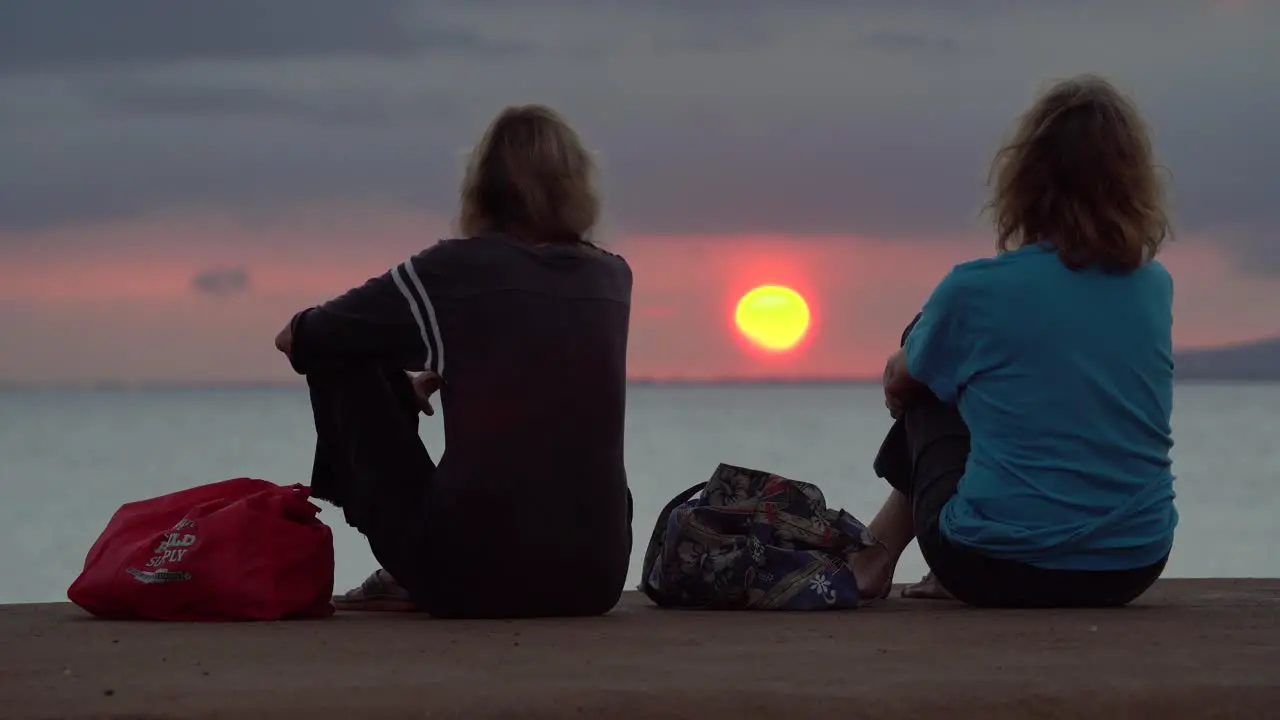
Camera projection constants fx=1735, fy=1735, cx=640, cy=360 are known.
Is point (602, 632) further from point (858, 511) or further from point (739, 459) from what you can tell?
point (739, 459)

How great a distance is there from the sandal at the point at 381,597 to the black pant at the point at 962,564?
1477 mm

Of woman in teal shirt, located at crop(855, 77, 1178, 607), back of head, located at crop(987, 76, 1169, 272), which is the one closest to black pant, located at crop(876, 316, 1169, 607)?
woman in teal shirt, located at crop(855, 77, 1178, 607)

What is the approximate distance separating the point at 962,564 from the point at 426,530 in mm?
1442

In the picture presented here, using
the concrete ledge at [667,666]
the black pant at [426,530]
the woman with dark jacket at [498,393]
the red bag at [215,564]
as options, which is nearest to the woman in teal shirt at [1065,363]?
the concrete ledge at [667,666]

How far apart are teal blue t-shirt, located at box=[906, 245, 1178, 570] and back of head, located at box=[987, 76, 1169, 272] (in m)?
0.08

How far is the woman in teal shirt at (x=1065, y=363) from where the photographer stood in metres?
4.50

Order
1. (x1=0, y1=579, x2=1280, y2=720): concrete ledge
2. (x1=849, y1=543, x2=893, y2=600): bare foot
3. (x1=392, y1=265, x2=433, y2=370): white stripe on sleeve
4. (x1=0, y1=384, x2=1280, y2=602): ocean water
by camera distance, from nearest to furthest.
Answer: (x1=0, y1=579, x2=1280, y2=720): concrete ledge → (x1=392, y1=265, x2=433, y2=370): white stripe on sleeve → (x1=849, y1=543, x2=893, y2=600): bare foot → (x1=0, y1=384, x2=1280, y2=602): ocean water

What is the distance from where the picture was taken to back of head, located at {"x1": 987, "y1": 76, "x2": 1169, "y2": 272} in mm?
4508

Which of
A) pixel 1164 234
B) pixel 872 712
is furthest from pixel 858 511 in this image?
pixel 872 712

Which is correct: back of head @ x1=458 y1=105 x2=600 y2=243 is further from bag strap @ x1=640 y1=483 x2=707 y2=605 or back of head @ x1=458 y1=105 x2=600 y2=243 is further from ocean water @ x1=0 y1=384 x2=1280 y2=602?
ocean water @ x1=0 y1=384 x2=1280 y2=602

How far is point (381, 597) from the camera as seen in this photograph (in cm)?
502

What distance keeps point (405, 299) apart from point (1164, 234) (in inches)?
79.2

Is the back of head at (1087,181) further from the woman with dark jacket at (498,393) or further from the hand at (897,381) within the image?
the woman with dark jacket at (498,393)

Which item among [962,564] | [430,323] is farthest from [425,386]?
[962,564]
